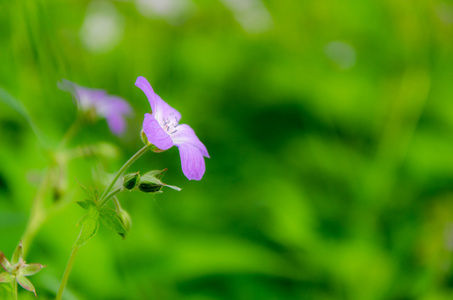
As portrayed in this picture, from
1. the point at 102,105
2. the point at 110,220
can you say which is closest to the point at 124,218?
the point at 110,220

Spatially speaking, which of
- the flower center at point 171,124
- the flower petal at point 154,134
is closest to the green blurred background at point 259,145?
the flower center at point 171,124

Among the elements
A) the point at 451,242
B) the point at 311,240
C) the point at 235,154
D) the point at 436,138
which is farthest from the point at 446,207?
the point at 235,154

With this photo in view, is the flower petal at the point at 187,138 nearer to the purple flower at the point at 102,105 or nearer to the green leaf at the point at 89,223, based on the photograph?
the green leaf at the point at 89,223

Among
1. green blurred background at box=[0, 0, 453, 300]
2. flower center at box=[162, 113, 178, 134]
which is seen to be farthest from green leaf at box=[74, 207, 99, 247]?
green blurred background at box=[0, 0, 453, 300]

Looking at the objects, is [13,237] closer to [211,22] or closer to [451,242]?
[451,242]

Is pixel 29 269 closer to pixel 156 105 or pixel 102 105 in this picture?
pixel 156 105

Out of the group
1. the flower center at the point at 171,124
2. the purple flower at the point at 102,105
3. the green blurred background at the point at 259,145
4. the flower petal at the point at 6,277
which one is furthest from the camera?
the green blurred background at the point at 259,145
